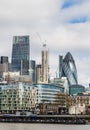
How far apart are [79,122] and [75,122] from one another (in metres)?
2.10

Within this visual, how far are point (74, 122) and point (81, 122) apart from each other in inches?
116

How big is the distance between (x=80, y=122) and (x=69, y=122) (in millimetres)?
4585

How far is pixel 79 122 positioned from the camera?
198 m

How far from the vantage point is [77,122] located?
653ft

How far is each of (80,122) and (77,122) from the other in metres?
1.28

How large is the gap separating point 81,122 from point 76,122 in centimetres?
213

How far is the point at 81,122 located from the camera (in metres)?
199

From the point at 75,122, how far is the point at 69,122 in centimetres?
258

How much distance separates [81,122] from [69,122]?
5.00m

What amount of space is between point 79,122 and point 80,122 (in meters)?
0.50

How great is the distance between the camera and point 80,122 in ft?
652

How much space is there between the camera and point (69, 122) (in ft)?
654

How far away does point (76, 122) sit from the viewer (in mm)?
199250
